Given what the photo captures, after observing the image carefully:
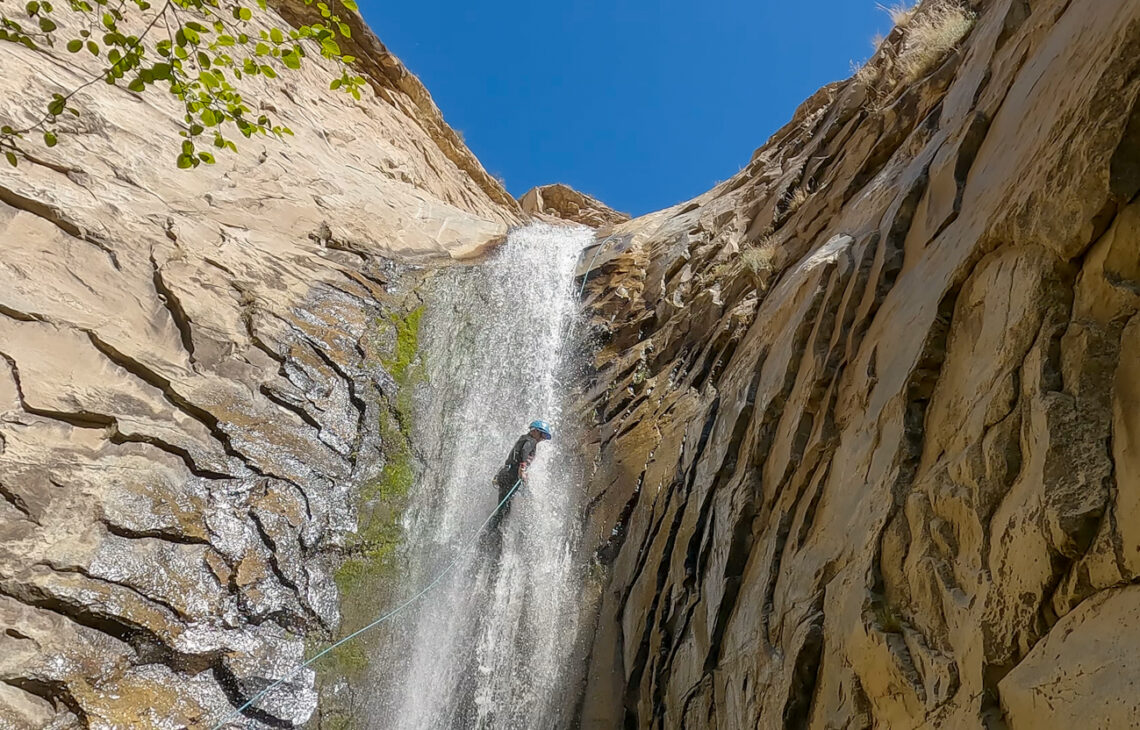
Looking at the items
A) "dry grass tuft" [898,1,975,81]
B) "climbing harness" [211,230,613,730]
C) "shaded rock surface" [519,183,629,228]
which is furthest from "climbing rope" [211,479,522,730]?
"shaded rock surface" [519,183,629,228]

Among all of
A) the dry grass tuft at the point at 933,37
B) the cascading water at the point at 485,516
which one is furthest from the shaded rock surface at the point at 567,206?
the dry grass tuft at the point at 933,37

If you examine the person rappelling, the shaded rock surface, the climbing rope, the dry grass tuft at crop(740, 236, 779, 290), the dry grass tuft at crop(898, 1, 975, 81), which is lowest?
the climbing rope

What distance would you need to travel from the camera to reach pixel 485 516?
8.21m

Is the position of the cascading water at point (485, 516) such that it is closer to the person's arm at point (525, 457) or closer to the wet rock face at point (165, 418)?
the person's arm at point (525, 457)

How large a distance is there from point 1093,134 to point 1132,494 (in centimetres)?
138

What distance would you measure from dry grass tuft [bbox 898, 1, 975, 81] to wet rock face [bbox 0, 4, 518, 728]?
681 cm

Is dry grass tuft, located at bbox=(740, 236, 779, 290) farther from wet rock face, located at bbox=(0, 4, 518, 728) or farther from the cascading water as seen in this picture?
wet rock face, located at bbox=(0, 4, 518, 728)

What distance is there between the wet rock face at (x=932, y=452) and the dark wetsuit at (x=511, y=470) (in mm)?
1182

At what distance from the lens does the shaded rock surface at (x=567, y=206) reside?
24500 millimetres

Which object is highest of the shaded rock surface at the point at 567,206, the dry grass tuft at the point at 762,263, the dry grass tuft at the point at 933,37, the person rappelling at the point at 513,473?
the shaded rock surface at the point at 567,206

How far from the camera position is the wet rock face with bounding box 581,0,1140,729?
94.1 inches

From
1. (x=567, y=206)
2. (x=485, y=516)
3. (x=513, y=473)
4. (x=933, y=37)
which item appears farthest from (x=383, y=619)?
(x=567, y=206)

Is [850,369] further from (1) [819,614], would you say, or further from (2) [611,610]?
(2) [611,610]

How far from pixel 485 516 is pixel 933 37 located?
6.68m
